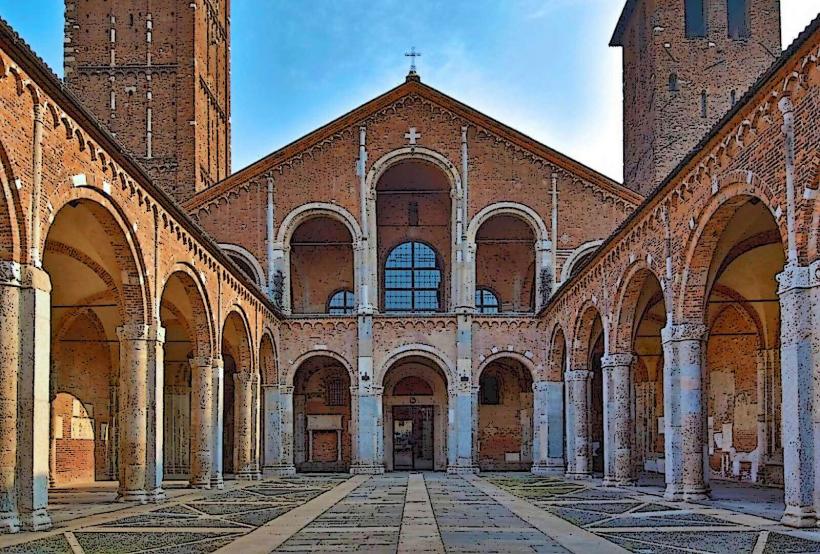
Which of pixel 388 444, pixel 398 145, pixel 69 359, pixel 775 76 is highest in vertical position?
pixel 398 145

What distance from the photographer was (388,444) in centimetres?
3834

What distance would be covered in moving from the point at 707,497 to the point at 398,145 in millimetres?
20268

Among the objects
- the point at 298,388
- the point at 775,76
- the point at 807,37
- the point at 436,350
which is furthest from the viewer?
the point at 298,388

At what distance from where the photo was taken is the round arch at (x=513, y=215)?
1451 inches

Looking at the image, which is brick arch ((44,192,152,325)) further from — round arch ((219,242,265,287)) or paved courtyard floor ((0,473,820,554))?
round arch ((219,242,265,287))

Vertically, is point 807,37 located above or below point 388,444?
above

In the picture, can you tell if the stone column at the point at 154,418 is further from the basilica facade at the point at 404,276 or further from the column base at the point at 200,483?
the column base at the point at 200,483

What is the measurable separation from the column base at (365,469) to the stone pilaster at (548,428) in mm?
5120

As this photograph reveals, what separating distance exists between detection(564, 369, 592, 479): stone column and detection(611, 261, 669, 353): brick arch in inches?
217

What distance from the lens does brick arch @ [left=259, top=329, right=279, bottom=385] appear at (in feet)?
115

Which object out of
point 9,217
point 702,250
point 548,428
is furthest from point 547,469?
point 9,217

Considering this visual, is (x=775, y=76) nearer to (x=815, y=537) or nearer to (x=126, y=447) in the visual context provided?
(x=815, y=537)

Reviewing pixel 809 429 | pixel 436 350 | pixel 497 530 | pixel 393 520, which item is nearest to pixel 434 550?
pixel 497 530

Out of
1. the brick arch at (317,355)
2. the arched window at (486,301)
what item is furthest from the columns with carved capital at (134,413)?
the arched window at (486,301)
